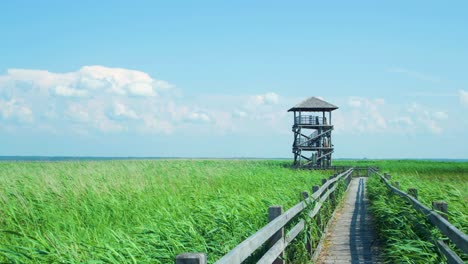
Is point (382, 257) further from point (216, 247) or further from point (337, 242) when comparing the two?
point (216, 247)

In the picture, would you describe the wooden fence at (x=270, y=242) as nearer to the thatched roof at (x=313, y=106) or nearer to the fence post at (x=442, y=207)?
the fence post at (x=442, y=207)

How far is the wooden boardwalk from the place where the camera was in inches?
317

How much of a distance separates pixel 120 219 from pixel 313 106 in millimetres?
38246

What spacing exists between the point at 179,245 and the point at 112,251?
0.93 metres

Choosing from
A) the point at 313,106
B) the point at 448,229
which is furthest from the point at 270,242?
the point at 313,106

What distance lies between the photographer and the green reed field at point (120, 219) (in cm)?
521

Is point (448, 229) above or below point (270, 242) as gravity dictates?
above

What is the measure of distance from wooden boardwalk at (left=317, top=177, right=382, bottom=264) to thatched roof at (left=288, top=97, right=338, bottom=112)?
3217cm

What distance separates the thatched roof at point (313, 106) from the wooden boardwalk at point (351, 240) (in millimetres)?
32173

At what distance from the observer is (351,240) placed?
970 centimetres

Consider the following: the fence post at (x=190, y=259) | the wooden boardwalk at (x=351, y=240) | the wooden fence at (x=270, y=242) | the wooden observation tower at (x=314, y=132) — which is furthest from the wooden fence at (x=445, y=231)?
the wooden observation tower at (x=314, y=132)

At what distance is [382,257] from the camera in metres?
8.04

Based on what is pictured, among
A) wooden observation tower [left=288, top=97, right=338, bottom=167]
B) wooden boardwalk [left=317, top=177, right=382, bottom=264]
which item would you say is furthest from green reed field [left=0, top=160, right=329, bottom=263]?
wooden observation tower [left=288, top=97, right=338, bottom=167]

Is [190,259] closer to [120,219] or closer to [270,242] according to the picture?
[270,242]
